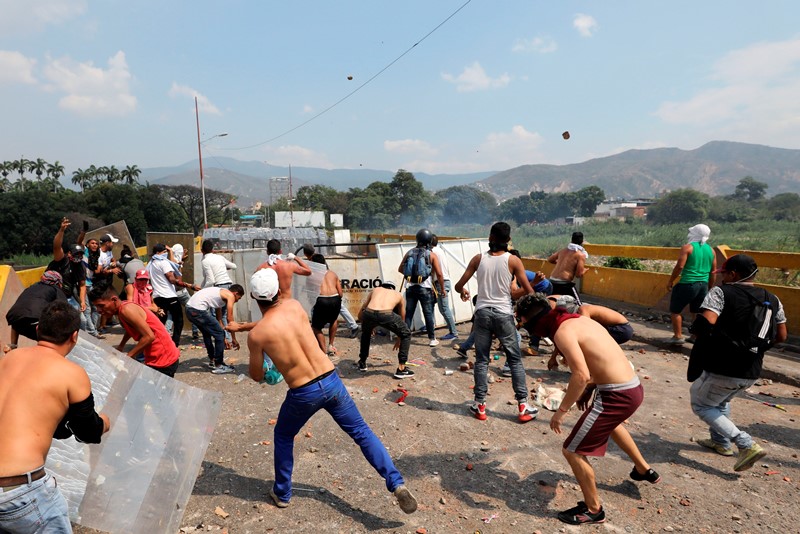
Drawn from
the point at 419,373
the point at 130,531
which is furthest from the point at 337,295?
the point at 130,531

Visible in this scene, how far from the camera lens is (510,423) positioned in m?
4.67

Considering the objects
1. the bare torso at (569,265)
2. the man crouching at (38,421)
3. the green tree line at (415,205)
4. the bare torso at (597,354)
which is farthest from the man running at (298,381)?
the green tree line at (415,205)

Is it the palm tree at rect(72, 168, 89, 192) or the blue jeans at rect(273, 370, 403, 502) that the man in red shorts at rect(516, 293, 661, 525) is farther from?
the palm tree at rect(72, 168, 89, 192)

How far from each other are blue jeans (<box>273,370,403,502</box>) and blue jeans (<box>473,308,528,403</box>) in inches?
73.6

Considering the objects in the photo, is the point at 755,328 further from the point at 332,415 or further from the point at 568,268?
the point at 332,415

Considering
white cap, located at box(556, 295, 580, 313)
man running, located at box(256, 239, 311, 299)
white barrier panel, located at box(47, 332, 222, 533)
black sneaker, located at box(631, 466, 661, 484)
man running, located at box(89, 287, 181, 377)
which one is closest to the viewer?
white barrier panel, located at box(47, 332, 222, 533)

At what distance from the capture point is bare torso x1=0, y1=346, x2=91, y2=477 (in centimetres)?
201

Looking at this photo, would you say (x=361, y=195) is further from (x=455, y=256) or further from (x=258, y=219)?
(x=455, y=256)

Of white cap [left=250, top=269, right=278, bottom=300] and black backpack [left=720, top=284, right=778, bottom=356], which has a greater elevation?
white cap [left=250, top=269, right=278, bottom=300]

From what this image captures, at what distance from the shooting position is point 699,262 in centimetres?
650

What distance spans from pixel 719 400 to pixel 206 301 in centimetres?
592

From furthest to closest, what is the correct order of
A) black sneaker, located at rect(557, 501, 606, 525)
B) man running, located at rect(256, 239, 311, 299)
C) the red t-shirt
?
1. man running, located at rect(256, 239, 311, 299)
2. the red t-shirt
3. black sneaker, located at rect(557, 501, 606, 525)

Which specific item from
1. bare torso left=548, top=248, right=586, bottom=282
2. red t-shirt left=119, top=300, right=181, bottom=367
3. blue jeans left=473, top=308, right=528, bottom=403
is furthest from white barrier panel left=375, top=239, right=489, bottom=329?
red t-shirt left=119, top=300, right=181, bottom=367

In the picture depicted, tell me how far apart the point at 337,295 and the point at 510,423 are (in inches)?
120
